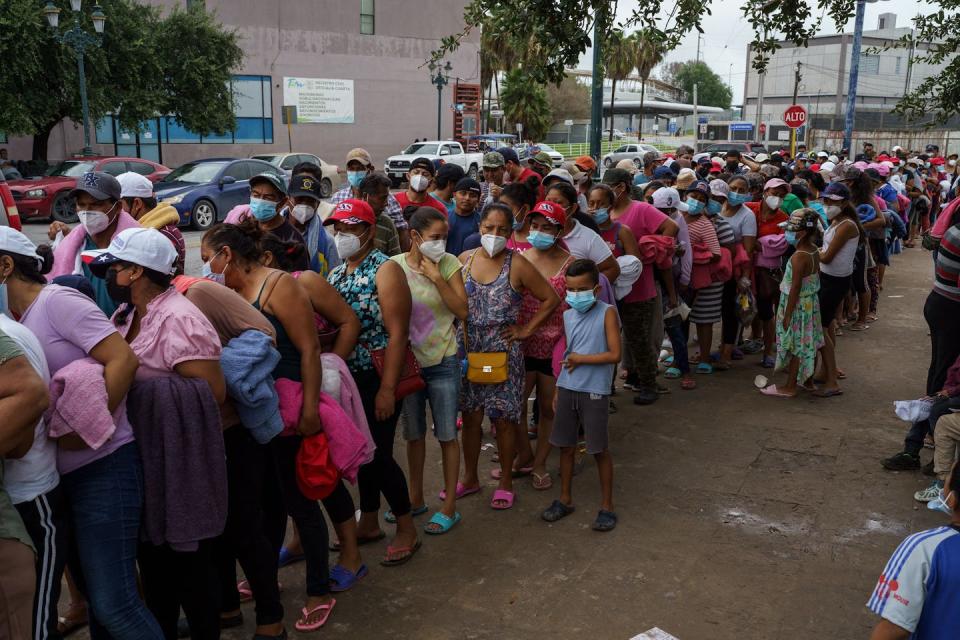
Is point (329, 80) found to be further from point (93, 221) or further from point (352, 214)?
point (352, 214)

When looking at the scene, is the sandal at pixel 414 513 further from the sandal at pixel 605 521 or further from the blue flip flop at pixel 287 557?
the sandal at pixel 605 521

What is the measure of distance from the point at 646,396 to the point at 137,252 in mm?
4941

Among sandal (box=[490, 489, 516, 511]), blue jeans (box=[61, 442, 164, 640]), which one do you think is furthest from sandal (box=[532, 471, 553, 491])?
blue jeans (box=[61, 442, 164, 640])

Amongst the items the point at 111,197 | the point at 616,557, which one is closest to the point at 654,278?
the point at 616,557

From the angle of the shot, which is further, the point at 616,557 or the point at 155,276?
the point at 616,557

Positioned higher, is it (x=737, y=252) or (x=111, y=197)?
(x=111, y=197)

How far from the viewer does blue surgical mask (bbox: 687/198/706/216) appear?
25.1 feet

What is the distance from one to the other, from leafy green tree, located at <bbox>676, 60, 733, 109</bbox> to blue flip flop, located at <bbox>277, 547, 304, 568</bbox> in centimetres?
11452

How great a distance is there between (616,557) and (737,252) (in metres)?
4.36

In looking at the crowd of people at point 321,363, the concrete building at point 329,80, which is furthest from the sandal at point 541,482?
the concrete building at point 329,80

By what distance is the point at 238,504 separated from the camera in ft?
11.7

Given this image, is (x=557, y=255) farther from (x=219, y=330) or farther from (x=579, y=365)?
(x=219, y=330)

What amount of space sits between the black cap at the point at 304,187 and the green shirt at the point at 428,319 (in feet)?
4.43

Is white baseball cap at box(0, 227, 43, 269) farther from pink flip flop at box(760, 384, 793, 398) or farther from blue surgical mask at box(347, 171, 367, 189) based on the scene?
pink flip flop at box(760, 384, 793, 398)
